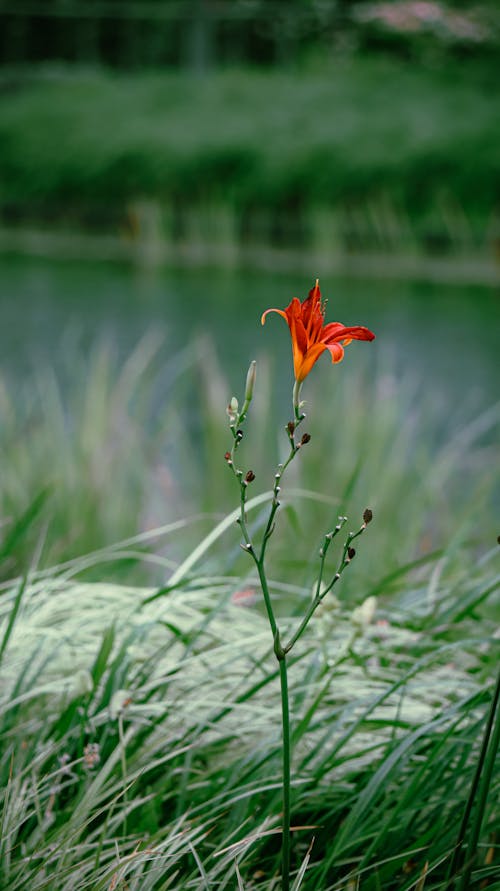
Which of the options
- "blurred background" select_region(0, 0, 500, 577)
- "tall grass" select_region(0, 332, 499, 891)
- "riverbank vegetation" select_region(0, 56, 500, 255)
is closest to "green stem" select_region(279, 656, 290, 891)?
"tall grass" select_region(0, 332, 499, 891)

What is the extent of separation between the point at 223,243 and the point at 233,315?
273cm

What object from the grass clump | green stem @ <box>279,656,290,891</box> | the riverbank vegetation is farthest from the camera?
the riverbank vegetation

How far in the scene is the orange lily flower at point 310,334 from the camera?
82cm

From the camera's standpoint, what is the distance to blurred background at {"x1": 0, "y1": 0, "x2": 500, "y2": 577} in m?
2.43

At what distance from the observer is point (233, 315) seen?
6328mm

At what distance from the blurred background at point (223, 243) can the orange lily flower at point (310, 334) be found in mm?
611

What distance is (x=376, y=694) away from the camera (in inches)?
47.3

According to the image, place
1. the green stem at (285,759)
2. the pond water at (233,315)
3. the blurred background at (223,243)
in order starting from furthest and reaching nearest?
1. the pond water at (233,315)
2. the blurred background at (223,243)
3. the green stem at (285,759)

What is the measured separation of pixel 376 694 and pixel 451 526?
1.15 m

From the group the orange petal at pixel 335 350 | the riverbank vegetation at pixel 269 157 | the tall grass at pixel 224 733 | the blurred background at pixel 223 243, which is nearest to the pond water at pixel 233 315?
the blurred background at pixel 223 243

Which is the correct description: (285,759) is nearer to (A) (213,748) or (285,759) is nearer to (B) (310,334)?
(B) (310,334)

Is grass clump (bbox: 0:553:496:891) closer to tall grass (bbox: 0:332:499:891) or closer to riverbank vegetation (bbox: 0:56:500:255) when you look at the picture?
tall grass (bbox: 0:332:499:891)

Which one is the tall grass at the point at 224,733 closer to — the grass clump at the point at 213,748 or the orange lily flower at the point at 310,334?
the grass clump at the point at 213,748

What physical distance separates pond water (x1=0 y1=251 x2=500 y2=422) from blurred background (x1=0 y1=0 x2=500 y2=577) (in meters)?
0.03
